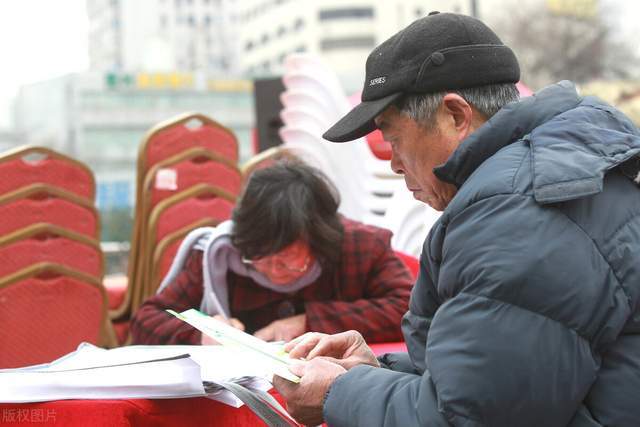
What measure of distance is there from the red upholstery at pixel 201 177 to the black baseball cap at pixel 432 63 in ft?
10.7

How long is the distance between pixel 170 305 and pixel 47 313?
55.6 inches

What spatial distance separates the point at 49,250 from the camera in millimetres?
4250

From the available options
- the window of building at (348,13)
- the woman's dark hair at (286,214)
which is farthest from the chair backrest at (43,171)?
the window of building at (348,13)

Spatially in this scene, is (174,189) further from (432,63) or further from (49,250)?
(432,63)

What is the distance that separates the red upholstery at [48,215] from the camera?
13.8 feet

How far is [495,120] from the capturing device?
152cm

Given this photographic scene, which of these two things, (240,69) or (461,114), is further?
(240,69)

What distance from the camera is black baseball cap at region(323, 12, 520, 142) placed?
1.60 m

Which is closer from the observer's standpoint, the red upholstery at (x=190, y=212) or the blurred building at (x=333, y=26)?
the red upholstery at (x=190, y=212)

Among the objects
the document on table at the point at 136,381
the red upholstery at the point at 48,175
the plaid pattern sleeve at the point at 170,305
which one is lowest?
the plaid pattern sleeve at the point at 170,305

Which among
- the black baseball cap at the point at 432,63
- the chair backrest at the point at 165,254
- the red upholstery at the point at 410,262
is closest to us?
the black baseball cap at the point at 432,63

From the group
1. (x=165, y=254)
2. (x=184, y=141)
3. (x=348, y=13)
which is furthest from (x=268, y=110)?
(x=348, y=13)

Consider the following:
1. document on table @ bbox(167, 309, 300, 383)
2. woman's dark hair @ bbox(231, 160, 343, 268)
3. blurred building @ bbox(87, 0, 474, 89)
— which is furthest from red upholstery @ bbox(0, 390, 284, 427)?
blurred building @ bbox(87, 0, 474, 89)

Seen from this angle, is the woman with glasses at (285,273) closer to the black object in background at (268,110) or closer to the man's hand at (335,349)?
the man's hand at (335,349)
